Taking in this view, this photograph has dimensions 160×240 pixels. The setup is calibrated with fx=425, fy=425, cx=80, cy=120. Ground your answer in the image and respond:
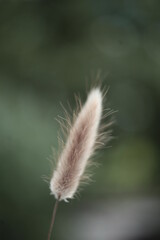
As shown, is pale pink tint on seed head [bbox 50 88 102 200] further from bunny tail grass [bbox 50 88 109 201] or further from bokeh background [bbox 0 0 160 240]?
bokeh background [bbox 0 0 160 240]

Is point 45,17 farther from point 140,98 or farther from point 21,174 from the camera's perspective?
point 21,174

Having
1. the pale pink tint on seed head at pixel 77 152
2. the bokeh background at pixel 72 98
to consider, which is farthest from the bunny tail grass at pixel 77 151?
the bokeh background at pixel 72 98

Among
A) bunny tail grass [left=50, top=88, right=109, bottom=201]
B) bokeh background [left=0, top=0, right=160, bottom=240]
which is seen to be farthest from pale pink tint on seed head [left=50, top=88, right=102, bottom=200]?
bokeh background [left=0, top=0, right=160, bottom=240]

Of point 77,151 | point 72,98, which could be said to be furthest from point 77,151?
point 72,98

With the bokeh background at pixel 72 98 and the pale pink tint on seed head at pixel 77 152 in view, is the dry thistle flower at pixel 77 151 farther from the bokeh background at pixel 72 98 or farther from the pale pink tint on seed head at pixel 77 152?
the bokeh background at pixel 72 98

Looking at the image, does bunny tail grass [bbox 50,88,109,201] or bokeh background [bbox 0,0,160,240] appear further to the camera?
bokeh background [bbox 0,0,160,240]

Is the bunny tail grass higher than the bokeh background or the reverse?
the reverse
